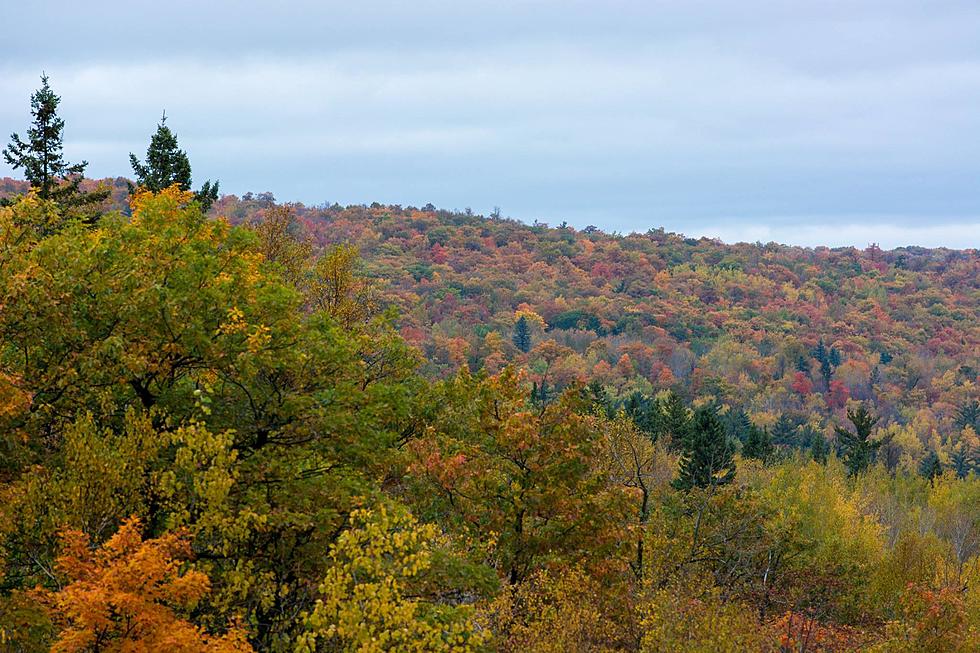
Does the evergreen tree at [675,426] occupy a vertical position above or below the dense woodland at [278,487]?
below

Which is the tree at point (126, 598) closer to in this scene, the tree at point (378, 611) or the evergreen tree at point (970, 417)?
the tree at point (378, 611)

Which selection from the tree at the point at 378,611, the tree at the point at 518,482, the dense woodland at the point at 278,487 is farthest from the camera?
the tree at the point at 518,482

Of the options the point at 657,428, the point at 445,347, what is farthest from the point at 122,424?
the point at 445,347

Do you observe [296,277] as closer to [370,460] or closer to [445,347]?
[370,460]

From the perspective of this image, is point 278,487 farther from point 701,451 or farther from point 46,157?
point 701,451

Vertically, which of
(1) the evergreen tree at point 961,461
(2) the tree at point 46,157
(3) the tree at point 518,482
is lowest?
(1) the evergreen tree at point 961,461

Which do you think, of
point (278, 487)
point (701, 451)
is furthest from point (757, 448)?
point (278, 487)

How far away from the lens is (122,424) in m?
18.5

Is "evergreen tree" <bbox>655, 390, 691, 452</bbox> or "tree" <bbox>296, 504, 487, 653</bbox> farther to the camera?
"evergreen tree" <bbox>655, 390, 691, 452</bbox>

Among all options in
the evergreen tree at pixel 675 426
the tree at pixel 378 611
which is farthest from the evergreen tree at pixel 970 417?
the tree at pixel 378 611

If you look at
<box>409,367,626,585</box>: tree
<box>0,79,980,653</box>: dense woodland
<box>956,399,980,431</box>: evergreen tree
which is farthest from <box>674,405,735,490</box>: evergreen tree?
<box>956,399,980,431</box>: evergreen tree

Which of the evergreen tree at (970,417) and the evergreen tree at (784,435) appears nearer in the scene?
the evergreen tree at (784,435)

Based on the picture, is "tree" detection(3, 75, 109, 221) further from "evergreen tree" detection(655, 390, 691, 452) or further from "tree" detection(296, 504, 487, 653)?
"evergreen tree" detection(655, 390, 691, 452)

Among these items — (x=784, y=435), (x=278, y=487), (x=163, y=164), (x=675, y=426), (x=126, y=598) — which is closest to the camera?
(x=126, y=598)
